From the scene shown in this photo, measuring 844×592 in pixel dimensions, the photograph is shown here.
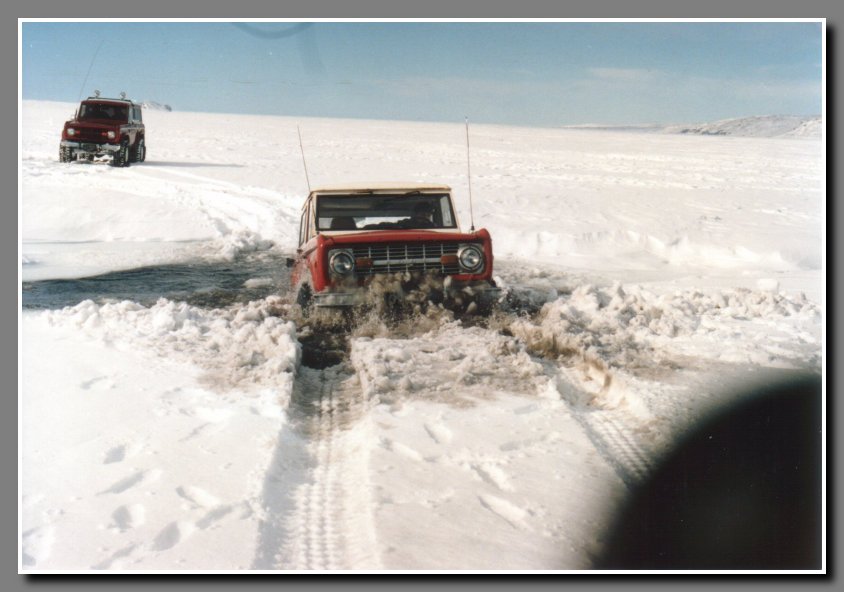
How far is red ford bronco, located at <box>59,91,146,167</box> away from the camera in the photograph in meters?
13.8

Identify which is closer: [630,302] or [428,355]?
[428,355]

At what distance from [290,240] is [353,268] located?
594 cm

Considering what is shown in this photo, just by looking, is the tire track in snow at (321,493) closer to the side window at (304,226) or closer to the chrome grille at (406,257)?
the chrome grille at (406,257)

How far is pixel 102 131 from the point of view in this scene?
15062mm

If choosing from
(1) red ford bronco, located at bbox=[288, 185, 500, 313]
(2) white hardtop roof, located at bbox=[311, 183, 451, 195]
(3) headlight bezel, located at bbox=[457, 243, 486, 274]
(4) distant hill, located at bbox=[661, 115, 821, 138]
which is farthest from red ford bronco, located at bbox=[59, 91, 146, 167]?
(4) distant hill, located at bbox=[661, 115, 821, 138]

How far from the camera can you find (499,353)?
20.4ft

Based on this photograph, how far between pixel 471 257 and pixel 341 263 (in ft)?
3.50

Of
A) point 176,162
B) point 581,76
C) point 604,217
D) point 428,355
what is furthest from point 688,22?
point 176,162

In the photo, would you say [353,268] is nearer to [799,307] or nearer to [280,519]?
[280,519]

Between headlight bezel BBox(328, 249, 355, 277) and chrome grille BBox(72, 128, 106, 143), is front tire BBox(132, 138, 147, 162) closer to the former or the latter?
chrome grille BBox(72, 128, 106, 143)

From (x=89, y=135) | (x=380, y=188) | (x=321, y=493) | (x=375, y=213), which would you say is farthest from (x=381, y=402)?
(x=89, y=135)

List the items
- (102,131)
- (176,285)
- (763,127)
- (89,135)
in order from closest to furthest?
(763,127) < (176,285) < (89,135) < (102,131)

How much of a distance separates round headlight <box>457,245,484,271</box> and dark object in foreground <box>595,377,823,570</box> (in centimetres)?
234

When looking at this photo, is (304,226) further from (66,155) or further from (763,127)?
(66,155)
